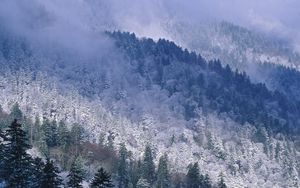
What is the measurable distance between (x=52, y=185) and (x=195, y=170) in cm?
12792

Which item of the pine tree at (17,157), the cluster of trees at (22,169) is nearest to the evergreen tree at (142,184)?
the cluster of trees at (22,169)

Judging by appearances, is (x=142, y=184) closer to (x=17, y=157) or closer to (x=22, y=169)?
(x=22, y=169)

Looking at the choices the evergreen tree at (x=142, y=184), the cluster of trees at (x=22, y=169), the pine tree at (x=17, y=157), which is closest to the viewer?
the cluster of trees at (x=22, y=169)

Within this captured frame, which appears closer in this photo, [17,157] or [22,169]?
[17,157]

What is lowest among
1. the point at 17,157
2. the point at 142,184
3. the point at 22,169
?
the point at 22,169

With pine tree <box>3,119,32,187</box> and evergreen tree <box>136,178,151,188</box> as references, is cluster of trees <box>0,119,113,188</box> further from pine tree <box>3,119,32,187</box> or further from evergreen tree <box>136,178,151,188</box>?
evergreen tree <box>136,178,151,188</box>

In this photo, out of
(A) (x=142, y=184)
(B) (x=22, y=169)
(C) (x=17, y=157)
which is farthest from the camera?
(A) (x=142, y=184)

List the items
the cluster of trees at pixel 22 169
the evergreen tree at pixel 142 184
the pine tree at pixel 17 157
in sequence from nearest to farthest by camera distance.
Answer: the cluster of trees at pixel 22 169, the pine tree at pixel 17 157, the evergreen tree at pixel 142 184

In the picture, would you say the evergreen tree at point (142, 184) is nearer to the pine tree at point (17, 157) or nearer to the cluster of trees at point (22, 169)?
the cluster of trees at point (22, 169)

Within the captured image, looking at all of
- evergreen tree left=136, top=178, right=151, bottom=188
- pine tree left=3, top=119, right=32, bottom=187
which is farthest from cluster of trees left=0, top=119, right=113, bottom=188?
evergreen tree left=136, top=178, right=151, bottom=188

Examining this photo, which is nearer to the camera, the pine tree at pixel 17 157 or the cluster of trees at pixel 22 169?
the cluster of trees at pixel 22 169

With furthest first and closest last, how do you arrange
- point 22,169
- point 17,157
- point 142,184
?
1. point 142,184
2. point 22,169
3. point 17,157

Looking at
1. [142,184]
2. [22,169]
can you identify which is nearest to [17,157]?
[22,169]

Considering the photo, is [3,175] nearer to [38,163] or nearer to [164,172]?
[38,163]
